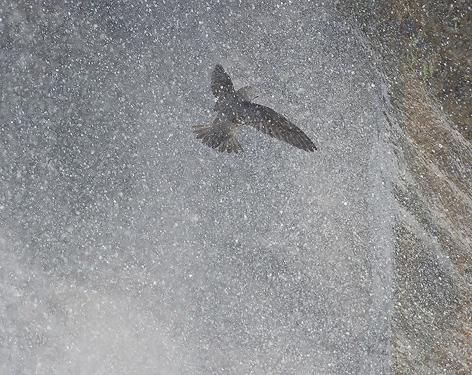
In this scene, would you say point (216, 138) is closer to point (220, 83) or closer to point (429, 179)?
point (220, 83)

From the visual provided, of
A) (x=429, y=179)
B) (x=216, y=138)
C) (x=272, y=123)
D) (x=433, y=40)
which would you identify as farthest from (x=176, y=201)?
(x=433, y=40)

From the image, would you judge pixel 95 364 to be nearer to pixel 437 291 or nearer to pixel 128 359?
pixel 128 359

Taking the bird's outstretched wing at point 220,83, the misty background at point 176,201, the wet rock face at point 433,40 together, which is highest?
the wet rock face at point 433,40

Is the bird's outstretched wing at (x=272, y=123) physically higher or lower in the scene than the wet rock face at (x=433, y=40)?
lower

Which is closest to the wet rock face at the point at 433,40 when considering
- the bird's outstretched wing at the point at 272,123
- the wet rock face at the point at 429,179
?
the wet rock face at the point at 429,179

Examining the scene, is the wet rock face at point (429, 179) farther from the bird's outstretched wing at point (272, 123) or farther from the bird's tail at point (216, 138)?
the bird's tail at point (216, 138)

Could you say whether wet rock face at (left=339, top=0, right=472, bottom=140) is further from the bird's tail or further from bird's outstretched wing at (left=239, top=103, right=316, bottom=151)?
the bird's tail

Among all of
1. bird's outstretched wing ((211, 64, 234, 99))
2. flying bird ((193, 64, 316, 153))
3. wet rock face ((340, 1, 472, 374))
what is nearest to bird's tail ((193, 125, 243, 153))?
flying bird ((193, 64, 316, 153))
